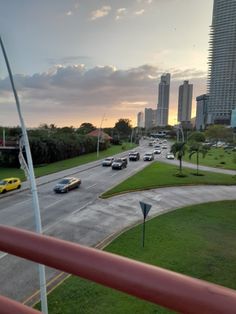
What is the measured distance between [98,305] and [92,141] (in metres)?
66.5

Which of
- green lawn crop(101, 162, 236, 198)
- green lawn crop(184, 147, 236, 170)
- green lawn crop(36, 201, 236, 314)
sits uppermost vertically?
green lawn crop(36, 201, 236, 314)

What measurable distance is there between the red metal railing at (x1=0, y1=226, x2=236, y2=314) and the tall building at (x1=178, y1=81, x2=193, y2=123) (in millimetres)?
183383

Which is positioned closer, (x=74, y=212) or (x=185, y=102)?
(x=74, y=212)

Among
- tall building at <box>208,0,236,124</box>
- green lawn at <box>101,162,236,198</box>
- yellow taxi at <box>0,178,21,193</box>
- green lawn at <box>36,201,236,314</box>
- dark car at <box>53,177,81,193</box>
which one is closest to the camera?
green lawn at <box>36,201,236,314</box>

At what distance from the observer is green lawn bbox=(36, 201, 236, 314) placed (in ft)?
32.1

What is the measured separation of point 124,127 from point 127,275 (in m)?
152

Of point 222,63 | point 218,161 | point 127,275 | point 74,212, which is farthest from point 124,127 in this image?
point 127,275

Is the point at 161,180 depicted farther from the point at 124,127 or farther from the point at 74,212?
the point at 124,127

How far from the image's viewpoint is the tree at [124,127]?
494 ft

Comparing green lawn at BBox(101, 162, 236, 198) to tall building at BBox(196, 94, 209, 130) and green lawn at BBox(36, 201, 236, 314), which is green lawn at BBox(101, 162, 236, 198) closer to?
green lawn at BBox(36, 201, 236, 314)

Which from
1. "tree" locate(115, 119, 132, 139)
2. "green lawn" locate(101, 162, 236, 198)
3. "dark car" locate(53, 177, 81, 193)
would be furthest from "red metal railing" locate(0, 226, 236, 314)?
"tree" locate(115, 119, 132, 139)

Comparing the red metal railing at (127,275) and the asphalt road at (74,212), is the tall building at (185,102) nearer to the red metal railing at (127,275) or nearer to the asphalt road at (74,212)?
the asphalt road at (74,212)

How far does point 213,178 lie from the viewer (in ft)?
130

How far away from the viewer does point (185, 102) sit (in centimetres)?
18188
